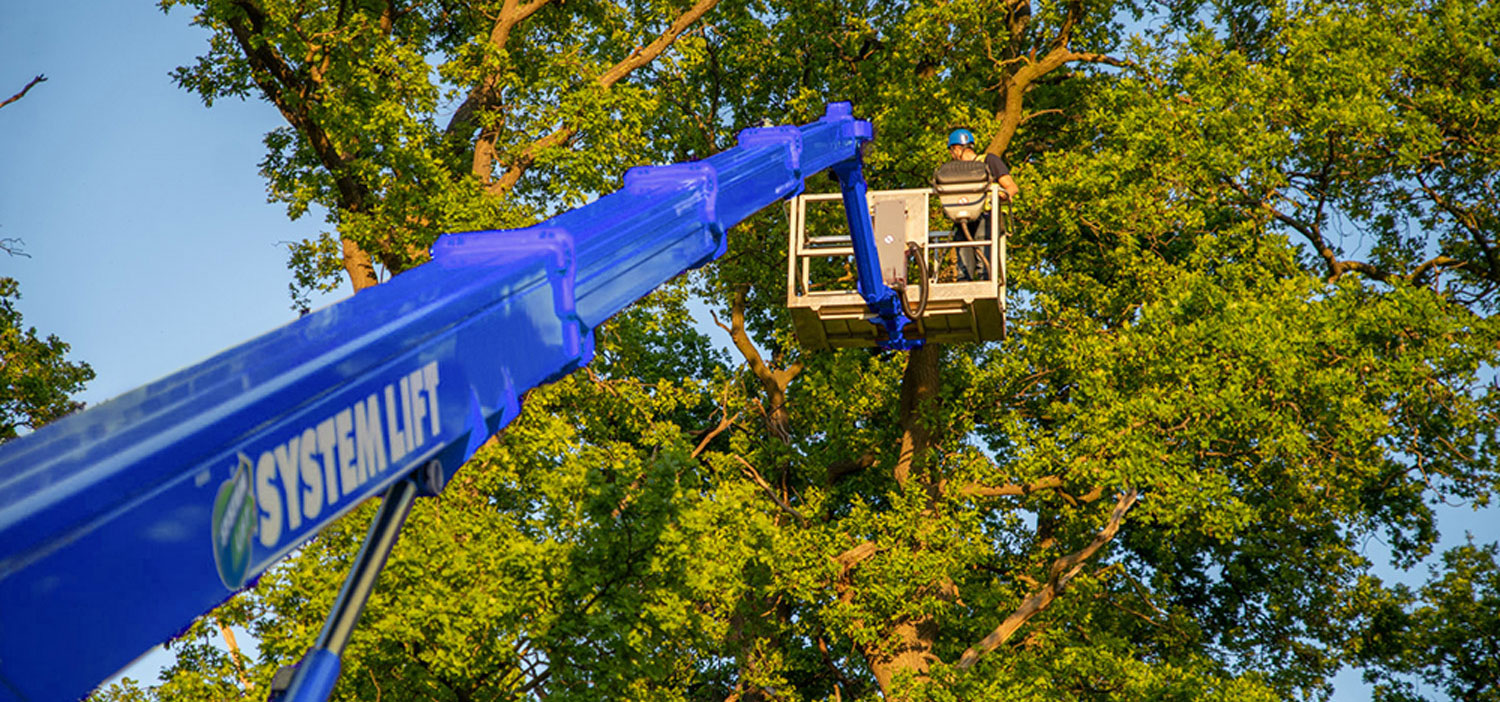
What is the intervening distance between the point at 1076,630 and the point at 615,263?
1692cm

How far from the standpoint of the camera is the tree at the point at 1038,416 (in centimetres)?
1378

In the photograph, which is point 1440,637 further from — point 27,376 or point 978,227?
point 27,376

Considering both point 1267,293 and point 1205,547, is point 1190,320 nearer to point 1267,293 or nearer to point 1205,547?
point 1267,293

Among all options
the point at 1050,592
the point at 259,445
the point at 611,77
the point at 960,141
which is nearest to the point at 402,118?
the point at 611,77

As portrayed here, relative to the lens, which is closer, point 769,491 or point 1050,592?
point 1050,592

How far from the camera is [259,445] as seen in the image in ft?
11.4

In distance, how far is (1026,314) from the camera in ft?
68.4

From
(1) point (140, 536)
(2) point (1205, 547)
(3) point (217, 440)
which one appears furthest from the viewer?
(2) point (1205, 547)

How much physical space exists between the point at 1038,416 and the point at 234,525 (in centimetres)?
1965

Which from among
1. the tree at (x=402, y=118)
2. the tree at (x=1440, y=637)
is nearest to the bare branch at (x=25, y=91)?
the tree at (x=402, y=118)

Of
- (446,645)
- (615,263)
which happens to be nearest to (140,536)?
(615,263)

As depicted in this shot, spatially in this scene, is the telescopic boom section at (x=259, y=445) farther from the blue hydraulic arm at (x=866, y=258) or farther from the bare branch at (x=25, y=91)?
the bare branch at (x=25, y=91)

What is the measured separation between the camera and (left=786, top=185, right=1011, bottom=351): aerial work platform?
36.3ft

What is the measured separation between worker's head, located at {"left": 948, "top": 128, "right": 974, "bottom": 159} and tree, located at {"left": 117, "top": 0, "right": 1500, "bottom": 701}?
157 inches
